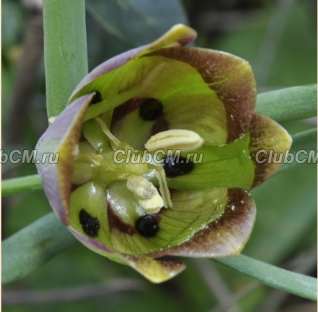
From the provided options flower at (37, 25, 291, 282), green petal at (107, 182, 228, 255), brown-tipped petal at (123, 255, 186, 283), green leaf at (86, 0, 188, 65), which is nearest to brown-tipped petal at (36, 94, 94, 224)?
flower at (37, 25, 291, 282)

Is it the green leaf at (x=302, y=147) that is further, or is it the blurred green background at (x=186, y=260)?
the blurred green background at (x=186, y=260)

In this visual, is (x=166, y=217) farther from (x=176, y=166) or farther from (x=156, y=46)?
(x=156, y=46)

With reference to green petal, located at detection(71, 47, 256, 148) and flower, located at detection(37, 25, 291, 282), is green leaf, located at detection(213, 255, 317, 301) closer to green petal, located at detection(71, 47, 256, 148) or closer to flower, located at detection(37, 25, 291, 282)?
flower, located at detection(37, 25, 291, 282)

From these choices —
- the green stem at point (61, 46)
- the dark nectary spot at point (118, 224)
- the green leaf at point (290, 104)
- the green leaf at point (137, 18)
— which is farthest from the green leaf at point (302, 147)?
the green leaf at point (137, 18)

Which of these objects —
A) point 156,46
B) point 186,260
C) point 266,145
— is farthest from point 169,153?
point 186,260

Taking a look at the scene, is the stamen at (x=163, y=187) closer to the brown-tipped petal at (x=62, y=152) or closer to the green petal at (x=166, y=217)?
the green petal at (x=166, y=217)
